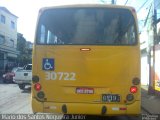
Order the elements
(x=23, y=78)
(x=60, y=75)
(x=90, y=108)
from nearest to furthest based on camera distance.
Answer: (x=90, y=108) → (x=60, y=75) → (x=23, y=78)

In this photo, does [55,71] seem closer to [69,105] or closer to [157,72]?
[69,105]

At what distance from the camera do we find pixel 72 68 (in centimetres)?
1009

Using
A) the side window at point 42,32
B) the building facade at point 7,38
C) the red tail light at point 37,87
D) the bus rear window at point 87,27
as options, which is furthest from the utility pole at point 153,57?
the building facade at point 7,38

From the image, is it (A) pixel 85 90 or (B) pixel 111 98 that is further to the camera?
(A) pixel 85 90

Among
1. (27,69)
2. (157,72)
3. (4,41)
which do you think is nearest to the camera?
(157,72)

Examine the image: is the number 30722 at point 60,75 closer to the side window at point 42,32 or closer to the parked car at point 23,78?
the side window at point 42,32

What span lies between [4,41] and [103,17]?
1911 inches

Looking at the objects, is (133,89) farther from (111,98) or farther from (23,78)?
(23,78)

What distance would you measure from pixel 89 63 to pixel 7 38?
5042 cm

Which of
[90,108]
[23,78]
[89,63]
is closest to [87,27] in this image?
[89,63]

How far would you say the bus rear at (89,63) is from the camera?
9.92 metres

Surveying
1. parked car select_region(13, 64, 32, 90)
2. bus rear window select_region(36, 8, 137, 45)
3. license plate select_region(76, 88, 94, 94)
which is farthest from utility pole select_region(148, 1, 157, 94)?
license plate select_region(76, 88, 94, 94)

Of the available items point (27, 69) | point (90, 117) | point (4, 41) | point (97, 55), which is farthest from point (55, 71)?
point (4, 41)

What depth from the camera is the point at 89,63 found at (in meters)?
10.0
